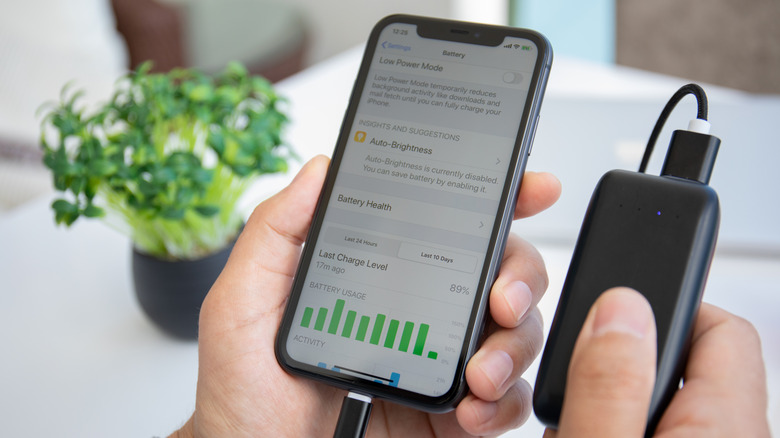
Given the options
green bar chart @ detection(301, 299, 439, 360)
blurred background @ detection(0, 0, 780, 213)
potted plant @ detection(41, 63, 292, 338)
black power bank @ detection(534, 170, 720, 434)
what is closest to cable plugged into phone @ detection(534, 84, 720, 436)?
black power bank @ detection(534, 170, 720, 434)

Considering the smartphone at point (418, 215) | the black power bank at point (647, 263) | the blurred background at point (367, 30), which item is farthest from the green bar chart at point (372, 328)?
the blurred background at point (367, 30)

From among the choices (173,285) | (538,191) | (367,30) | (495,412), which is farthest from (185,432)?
(367,30)

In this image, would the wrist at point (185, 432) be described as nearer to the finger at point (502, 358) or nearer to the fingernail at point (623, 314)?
the finger at point (502, 358)

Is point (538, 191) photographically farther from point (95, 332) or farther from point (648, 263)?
point (95, 332)

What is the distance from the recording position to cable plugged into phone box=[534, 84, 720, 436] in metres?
0.36

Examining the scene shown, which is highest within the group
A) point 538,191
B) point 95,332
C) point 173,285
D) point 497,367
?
point 538,191

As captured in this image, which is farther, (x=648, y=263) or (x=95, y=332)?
(x=95, y=332)

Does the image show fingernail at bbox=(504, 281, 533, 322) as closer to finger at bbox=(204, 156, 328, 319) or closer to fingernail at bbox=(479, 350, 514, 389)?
fingernail at bbox=(479, 350, 514, 389)

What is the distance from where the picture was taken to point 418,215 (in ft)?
1.61

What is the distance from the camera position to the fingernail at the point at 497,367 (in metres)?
0.44

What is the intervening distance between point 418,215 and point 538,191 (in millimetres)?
103

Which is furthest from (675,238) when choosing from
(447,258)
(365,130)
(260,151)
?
(260,151)

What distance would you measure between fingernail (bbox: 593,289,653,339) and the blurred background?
141cm

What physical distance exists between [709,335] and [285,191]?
1.14 ft
